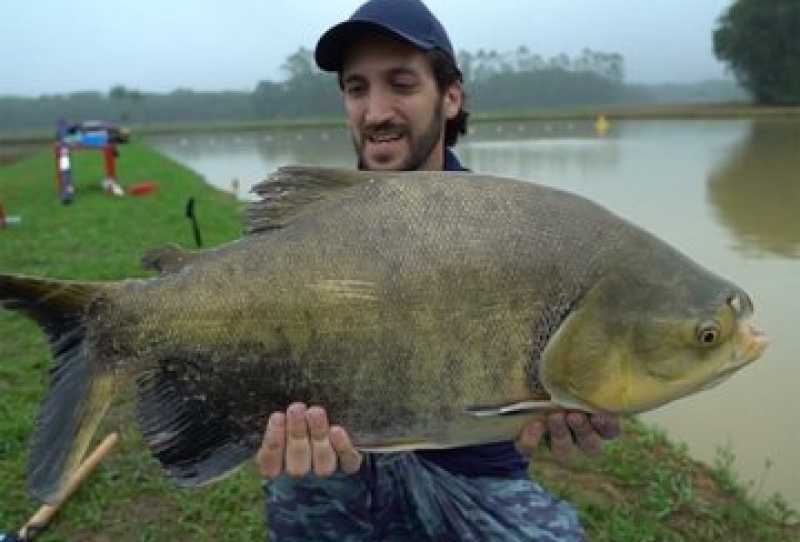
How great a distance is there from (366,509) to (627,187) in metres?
16.2

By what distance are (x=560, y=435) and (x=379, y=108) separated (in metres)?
1.38

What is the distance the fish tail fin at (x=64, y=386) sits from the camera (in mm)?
2232

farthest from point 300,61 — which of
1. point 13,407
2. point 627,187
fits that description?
point 13,407

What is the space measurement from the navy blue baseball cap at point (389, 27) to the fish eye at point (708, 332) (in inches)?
58.6

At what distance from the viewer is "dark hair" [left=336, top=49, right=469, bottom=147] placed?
3158 millimetres

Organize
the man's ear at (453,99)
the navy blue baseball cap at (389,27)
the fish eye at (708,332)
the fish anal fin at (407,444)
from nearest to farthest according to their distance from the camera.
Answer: the fish eye at (708,332) < the fish anal fin at (407,444) < the navy blue baseball cap at (389,27) < the man's ear at (453,99)

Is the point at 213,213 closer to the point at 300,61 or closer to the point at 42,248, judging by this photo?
the point at 42,248

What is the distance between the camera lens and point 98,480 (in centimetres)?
452

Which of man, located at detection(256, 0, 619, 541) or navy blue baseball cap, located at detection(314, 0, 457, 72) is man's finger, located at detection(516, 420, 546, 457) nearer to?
man, located at detection(256, 0, 619, 541)

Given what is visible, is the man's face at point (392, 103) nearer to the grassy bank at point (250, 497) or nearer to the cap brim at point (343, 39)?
the cap brim at point (343, 39)

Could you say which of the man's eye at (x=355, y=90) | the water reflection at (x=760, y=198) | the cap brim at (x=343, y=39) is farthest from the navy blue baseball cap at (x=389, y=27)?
the water reflection at (x=760, y=198)

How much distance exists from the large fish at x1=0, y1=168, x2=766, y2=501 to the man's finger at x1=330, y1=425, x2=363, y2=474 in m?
0.03

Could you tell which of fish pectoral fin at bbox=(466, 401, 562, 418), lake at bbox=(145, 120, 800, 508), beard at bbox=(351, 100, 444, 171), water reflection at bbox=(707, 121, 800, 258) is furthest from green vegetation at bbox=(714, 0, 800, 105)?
fish pectoral fin at bbox=(466, 401, 562, 418)

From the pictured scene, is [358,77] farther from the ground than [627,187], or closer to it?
farther from the ground
